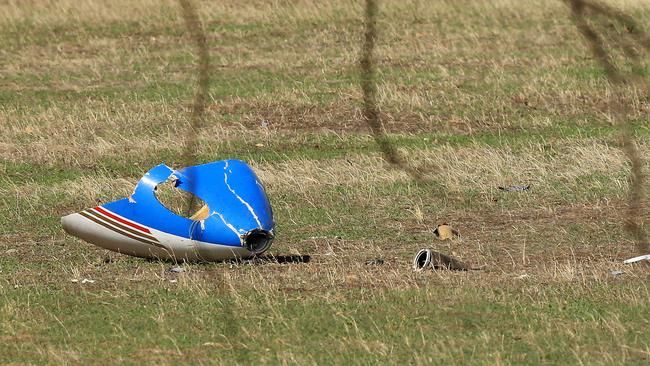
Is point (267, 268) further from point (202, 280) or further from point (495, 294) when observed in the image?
point (495, 294)

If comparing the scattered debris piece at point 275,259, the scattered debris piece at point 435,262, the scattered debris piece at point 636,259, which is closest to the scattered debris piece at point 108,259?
the scattered debris piece at point 275,259

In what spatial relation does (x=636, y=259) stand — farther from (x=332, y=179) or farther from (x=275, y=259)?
(x=332, y=179)

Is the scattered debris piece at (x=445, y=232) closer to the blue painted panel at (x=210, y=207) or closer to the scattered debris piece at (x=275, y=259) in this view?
the scattered debris piece at (x=275, y=259)

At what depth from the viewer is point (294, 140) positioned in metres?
19.8

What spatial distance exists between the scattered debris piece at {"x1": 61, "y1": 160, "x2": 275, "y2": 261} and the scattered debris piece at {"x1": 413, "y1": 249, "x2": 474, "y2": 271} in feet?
4.34

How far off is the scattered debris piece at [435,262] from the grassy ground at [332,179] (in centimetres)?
19

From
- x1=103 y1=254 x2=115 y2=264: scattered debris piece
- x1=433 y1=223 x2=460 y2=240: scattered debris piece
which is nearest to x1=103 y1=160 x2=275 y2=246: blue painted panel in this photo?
x1=103 y1=254 x2=115 y2=264: scattered debris piece

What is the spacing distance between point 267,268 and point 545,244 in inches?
113

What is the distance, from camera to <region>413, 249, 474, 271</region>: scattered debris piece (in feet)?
39.1

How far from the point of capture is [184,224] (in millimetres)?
12117

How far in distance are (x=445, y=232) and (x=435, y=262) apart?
174cm

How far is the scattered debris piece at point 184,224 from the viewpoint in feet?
39.5

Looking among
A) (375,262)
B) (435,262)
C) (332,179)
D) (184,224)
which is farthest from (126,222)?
(332,179)

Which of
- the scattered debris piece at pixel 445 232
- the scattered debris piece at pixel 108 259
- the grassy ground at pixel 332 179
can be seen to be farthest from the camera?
the scattered debris piece at pixel 445 232
